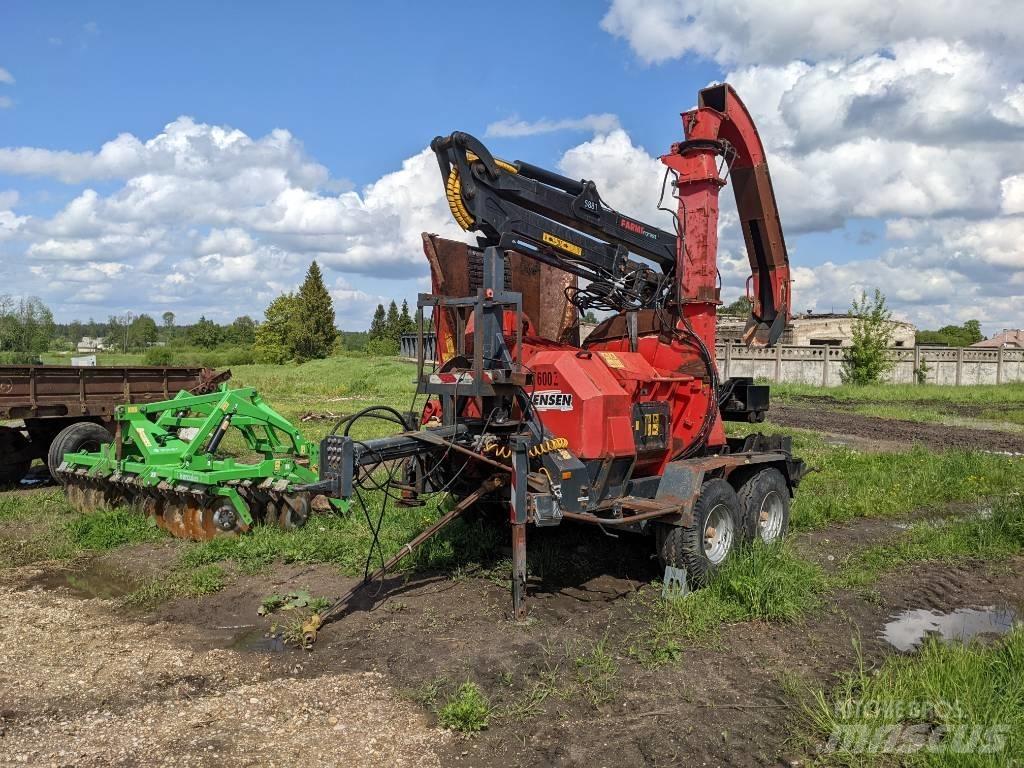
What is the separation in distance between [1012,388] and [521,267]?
3145 cm

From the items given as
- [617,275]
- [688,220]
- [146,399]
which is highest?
[688,220]

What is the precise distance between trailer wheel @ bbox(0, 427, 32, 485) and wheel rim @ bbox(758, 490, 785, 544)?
10.3 metres

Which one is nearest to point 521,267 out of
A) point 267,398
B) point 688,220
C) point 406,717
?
point 688,220

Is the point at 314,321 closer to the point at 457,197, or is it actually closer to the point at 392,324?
the point at 392,324

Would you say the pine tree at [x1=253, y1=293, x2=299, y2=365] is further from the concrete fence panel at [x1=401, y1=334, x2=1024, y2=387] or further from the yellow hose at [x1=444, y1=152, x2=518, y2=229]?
the yellow hose at [x1=444, y1=152, x2=518, y2=229]

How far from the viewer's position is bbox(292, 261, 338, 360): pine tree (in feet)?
216

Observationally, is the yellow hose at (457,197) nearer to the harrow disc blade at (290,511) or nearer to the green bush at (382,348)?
the harrow disc blade at (290,511)

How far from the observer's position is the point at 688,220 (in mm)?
7809

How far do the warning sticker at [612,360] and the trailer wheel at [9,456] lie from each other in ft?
30.9

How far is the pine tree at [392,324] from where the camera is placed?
8588cm

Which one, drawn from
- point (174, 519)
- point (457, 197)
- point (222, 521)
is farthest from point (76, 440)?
point (457, 197)

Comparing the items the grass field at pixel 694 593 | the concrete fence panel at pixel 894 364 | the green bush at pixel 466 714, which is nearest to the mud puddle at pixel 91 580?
the grass field at pixel 694 593

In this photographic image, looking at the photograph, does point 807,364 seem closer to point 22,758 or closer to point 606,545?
point 606,545

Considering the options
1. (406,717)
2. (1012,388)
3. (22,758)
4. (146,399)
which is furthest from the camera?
(1012,388)
